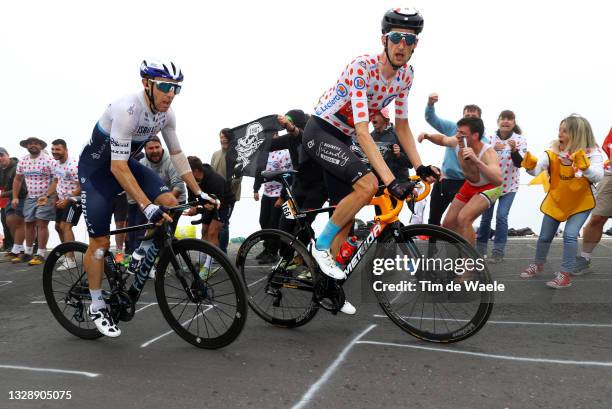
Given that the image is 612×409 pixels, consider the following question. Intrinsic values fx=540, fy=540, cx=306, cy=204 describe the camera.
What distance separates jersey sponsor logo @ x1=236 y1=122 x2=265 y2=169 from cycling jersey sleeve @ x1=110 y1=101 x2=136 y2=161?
4.31 m

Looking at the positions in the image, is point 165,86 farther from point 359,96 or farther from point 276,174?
point 359,96

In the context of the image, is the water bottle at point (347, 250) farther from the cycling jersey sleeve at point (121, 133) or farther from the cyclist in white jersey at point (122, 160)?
the cycling jersey sleeve at point (121, 133)

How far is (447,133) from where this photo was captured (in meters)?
7.52

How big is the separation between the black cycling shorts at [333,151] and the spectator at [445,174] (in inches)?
130

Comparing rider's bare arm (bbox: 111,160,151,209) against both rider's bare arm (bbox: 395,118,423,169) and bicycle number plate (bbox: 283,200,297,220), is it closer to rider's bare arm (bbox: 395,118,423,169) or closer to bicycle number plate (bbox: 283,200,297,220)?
bicycle number plate (bbox: 283,200,297,220)

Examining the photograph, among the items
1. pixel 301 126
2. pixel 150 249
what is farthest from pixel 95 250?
pixel 301 126

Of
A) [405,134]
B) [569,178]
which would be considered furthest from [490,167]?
[405,134]

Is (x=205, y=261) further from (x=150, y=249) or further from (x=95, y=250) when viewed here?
(x=95, y=250)

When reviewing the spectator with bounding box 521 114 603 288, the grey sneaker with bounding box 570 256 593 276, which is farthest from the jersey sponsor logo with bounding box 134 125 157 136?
the grey sneaker with bounding box 570 256 593 276

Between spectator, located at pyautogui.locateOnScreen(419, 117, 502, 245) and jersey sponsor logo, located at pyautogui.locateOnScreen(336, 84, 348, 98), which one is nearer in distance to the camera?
jersey sponsor logo, located at pyautogui.locateOnScreen(336, 84, 348, 98)

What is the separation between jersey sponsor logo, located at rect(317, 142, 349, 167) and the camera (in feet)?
13.5

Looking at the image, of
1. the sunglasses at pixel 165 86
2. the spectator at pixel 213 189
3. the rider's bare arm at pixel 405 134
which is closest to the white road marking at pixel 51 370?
the sunglasses at pixel 165 86

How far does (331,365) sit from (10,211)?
8955 mm

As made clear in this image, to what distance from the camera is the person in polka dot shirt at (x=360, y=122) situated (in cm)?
395
